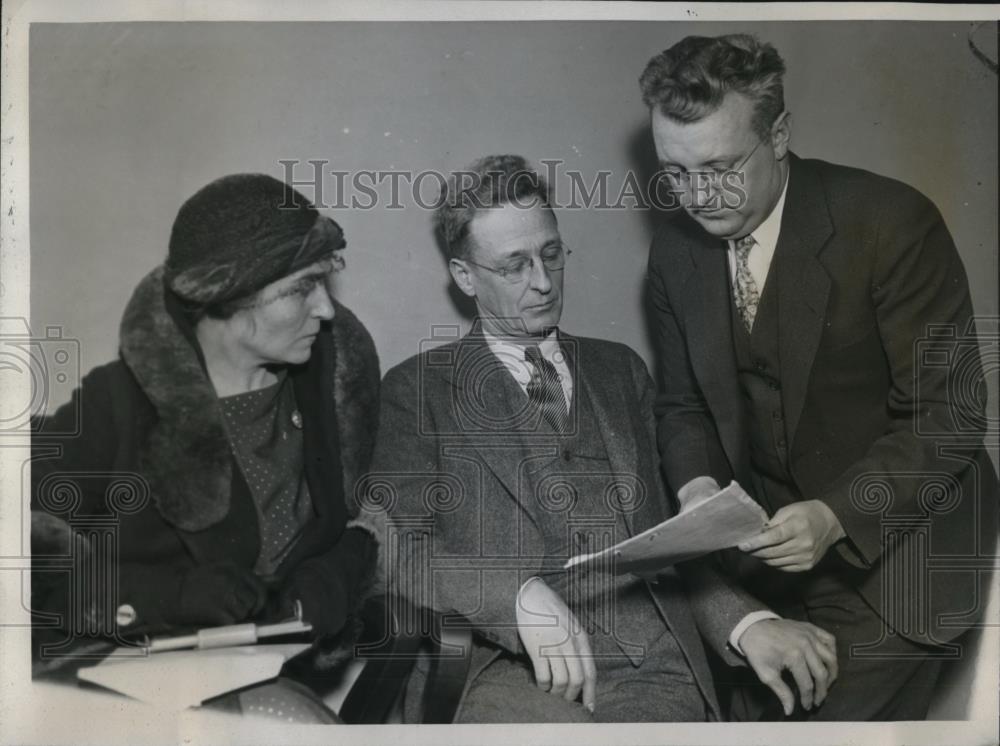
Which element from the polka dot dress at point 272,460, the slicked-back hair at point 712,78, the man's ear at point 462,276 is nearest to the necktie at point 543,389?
the man's ear at point 462,276

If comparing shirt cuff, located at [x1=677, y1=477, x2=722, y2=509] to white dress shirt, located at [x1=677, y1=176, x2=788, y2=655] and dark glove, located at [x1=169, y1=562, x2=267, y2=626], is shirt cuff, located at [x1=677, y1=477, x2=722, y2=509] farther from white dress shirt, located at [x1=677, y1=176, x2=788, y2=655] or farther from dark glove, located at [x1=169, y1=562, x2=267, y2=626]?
dark glove, located at [x1=169, y1=562, x2=267, y2=626]

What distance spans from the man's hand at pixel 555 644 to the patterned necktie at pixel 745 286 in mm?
957

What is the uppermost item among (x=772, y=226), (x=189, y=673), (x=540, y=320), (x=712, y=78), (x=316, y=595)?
(x=712, y=78)

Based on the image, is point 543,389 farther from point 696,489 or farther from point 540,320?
Answer: point 696,489

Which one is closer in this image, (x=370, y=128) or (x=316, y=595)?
(x=316, y=595)

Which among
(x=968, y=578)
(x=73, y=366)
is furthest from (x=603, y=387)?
(x=73, y=366)

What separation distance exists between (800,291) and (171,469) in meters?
1.83

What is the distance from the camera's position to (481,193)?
3229mm

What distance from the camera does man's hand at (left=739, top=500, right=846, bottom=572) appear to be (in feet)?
10.5

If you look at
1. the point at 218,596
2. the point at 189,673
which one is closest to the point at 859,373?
the point at 218,596

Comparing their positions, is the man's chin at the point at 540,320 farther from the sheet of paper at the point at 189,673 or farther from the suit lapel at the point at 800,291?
the sheet of paper at the point at 189,673

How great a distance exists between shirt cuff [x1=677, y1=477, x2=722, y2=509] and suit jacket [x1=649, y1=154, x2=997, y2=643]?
2 centimetres

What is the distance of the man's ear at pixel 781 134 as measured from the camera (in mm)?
3232

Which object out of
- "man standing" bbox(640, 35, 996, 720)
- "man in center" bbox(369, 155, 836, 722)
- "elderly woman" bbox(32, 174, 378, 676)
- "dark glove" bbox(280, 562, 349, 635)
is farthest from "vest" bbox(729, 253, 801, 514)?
"dark glove" bbox(280, 562, 349, 635)
